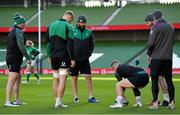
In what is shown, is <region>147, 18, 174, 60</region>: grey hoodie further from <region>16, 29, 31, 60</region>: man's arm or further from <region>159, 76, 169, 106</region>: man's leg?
<region>16, 29, 31, 60</region>: man's arm

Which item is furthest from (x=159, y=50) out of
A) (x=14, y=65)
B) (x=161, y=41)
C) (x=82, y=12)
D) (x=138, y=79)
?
(x=82, y=12)

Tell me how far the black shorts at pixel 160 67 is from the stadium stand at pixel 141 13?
28.8 metres

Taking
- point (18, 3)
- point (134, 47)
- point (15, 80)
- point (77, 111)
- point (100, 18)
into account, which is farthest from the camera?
point (18, 3)

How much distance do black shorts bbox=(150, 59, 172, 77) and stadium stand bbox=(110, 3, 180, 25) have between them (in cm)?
2879

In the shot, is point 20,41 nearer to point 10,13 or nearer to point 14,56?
point 14,56

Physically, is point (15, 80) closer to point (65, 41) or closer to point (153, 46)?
point (65, 41)

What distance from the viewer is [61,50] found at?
12203mm

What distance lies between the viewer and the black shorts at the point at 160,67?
38.3 feet

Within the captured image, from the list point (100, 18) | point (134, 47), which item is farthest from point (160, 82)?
point (100, 18)

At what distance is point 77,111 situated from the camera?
11555 millimetres

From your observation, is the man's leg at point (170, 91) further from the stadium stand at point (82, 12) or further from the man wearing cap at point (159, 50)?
the stadium stand at point (82, 12)

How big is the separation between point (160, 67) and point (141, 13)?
101ft

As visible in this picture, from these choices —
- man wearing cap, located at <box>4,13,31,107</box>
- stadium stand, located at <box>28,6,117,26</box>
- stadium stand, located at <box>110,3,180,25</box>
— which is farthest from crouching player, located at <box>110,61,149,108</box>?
stadium stand, located at <box>28,6,117,26</box>

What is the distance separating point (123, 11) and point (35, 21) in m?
7.33
